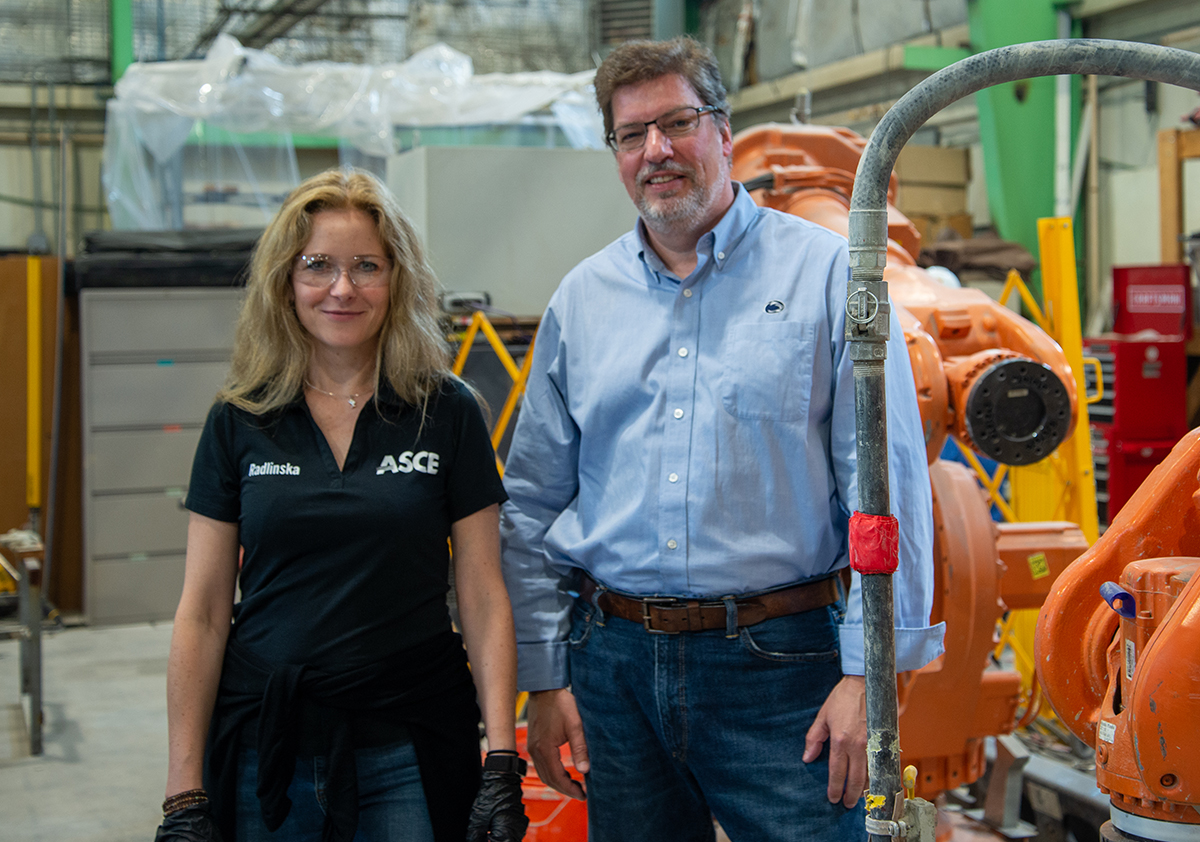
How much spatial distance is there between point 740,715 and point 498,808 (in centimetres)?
41

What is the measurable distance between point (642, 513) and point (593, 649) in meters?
0.27

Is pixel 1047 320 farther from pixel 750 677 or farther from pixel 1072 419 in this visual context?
pixel 750 677

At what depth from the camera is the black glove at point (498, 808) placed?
5.85 ft

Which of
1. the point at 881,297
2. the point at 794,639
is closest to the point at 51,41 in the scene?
the point at 794,639

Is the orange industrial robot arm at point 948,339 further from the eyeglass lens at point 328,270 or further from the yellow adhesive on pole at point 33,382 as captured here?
the yellow adhesive on pole at point 33,382

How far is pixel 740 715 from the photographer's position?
1812 millimetres

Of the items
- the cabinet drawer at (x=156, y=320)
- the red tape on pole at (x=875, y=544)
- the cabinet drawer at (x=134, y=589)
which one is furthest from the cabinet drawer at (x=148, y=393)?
the red tape on pole at (x=875, y=544)

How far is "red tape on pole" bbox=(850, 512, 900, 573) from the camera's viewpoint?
1219 millimetres

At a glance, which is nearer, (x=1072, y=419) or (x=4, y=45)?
(x=1072, y=419)

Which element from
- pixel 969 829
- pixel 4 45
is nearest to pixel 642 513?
pixel 969 829

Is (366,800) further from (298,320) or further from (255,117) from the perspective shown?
(255,117)

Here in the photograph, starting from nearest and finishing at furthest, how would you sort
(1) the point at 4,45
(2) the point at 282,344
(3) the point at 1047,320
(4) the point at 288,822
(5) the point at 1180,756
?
(5) the point at 1180,756, (4) the point at 288,822, (2) the point at 282,344, (3) the point at 1047,320, (1) the point at 4,45

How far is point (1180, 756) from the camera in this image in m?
1.16

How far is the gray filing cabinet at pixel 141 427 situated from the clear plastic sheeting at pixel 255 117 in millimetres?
1018
